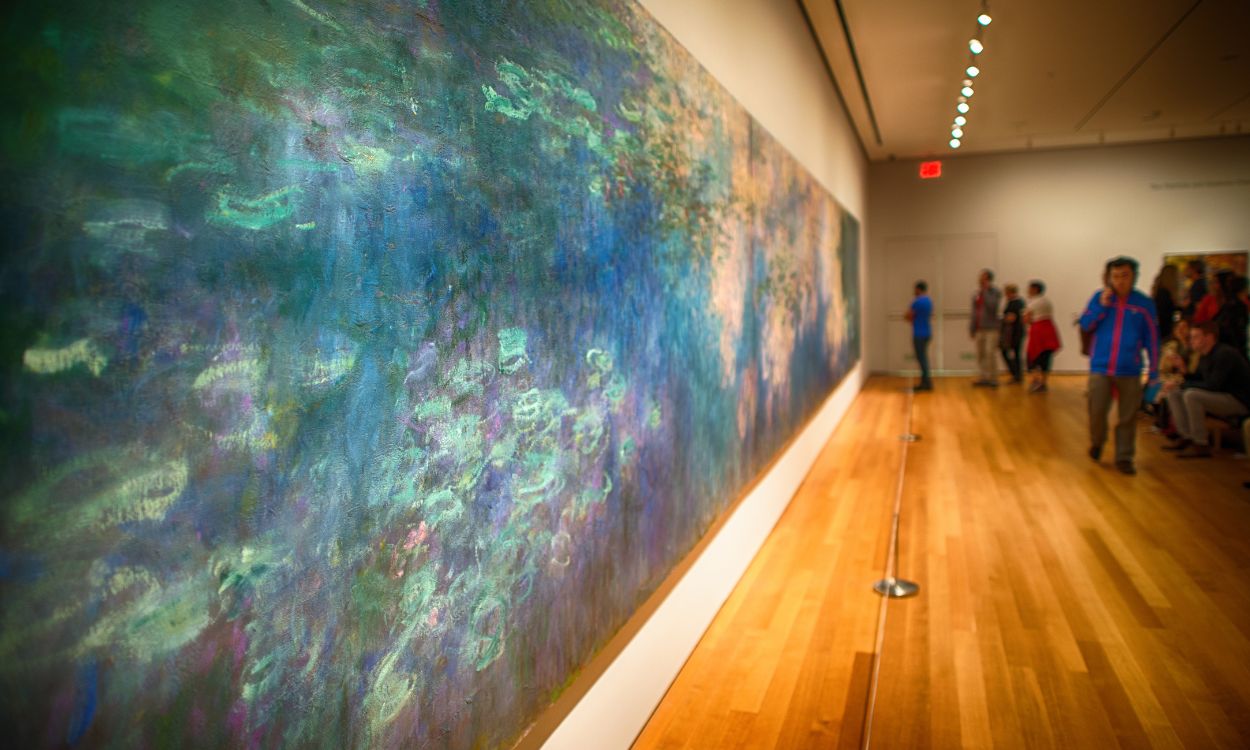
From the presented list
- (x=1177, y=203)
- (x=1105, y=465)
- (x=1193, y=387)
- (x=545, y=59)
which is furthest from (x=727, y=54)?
(x=1177, y=203)

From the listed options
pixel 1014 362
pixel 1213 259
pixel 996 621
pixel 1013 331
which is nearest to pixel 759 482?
pixel 996 621

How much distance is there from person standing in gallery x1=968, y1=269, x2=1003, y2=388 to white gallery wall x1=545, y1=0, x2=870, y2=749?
22.1 ft

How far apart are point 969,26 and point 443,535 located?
8305 millimetres

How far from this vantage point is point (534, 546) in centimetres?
210

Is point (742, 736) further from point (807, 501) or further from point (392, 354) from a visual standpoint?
point (807, 501)

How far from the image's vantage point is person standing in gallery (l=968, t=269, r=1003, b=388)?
Answer: 1423cm

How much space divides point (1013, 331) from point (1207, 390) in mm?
7129

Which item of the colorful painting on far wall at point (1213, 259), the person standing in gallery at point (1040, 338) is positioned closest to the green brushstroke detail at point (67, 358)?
the person standing in gallery at point (1040, 338)

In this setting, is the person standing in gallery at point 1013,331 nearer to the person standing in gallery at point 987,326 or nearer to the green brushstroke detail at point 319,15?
the person standing in gallery at point 987,326

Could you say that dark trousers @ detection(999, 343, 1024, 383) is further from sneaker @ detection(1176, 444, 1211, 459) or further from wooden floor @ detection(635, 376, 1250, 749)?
wooden floor @ detection(635, 376, 1250, 749)

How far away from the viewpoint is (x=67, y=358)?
95 centimetres

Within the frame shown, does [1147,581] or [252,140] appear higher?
[252,140]

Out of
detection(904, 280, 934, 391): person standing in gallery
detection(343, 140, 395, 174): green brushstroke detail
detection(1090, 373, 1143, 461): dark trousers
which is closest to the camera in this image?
detection(343, 140, 395, 174): green brushstroke detail

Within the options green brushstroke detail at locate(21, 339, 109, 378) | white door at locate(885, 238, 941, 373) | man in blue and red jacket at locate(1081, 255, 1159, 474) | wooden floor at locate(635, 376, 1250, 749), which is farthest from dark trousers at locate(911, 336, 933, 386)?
green brushstroke detail at locate(21, 339, 109, 378)
